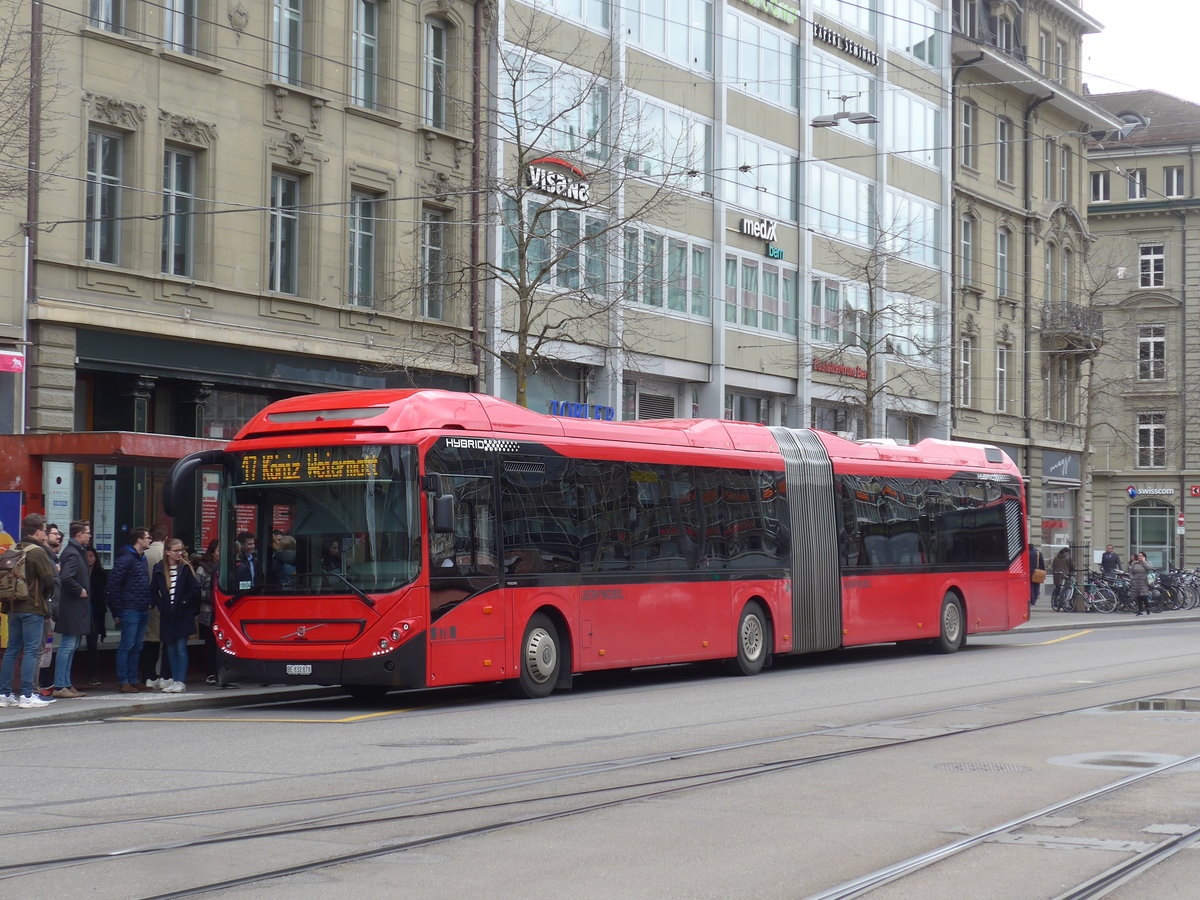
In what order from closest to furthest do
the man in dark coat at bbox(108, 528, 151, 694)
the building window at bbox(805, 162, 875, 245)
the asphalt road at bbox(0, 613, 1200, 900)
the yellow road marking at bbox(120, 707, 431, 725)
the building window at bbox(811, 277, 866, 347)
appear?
the asphalt road at bbox(0, 613, 1200, 900)
the yellow road marking at bbox(120, 707, 431, 725)
the man in dark coat at bbox(108, 528, 151, 694)
the building window at bbox(811, 277, 866, 347)
the building window at bbox(805, 162, 875, 245)

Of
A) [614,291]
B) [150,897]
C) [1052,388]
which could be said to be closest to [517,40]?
[614,291]

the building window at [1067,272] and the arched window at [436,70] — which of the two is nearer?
the arched window at [436,70]

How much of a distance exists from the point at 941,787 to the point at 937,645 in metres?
16.0

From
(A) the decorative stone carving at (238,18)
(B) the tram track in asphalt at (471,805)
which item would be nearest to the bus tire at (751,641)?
(B) the tram track in asphalt at (471,805)

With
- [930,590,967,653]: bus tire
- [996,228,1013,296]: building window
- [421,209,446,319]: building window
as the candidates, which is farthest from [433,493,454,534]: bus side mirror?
[996,228,1013,296]: building window

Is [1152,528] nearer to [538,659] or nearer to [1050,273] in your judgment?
[1050,273]

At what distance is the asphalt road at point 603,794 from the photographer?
25.5ft

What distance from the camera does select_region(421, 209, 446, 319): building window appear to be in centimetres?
2934

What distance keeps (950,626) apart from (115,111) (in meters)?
14.9

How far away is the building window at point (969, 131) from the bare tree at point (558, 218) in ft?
54.5

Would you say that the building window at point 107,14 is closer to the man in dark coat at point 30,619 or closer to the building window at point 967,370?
the man in dark coat at point 30,619

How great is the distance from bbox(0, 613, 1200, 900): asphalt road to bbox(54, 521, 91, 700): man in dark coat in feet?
1.46

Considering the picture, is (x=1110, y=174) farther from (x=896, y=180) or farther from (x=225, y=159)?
(x=225, y=159)

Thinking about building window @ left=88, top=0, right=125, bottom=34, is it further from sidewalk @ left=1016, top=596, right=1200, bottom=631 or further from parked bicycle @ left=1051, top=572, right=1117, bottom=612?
parked bicycle @ left=1051, top=572, right=1117, bottom=612
